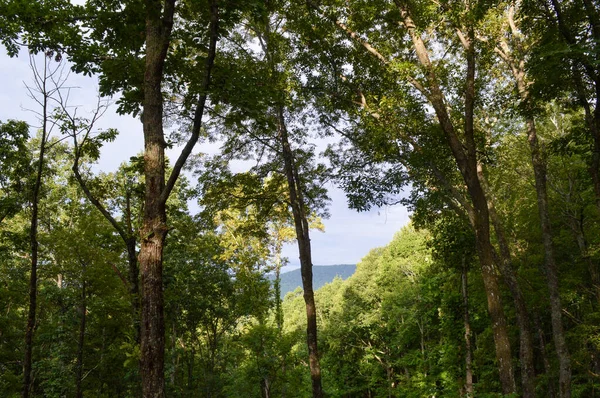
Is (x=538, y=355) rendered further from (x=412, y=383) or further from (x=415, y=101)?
(x=415, y=101)

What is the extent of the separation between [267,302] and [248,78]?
15.5 metres

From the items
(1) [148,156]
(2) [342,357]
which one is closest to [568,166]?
(1) [148,156]

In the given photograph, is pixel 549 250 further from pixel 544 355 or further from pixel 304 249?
pixel 544 355

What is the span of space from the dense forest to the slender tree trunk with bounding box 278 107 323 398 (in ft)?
0.22

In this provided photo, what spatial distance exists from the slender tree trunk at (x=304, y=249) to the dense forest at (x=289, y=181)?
0.22 ft

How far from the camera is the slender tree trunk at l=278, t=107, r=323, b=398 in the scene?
11.2 meters

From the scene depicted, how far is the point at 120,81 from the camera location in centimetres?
579

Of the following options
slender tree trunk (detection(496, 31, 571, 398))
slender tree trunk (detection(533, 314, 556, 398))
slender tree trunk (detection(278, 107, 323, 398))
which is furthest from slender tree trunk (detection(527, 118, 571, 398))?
slender tree trunk (detection(278, 107, 323, 398))

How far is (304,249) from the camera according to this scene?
12.3 meters

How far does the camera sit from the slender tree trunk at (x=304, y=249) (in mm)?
11234

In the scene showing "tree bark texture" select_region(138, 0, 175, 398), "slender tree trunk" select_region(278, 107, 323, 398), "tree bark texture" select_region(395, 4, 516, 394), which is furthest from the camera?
"slender tree trunk" select_region(278, 107, 323, 398)

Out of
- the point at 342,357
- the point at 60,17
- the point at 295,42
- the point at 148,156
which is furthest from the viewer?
the point at 342,357

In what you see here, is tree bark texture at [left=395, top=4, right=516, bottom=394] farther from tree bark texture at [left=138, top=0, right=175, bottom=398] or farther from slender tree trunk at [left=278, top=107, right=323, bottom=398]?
tree bark texture at [left=138, top=0, right=175, bottom=398]

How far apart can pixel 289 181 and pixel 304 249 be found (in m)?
2.45
